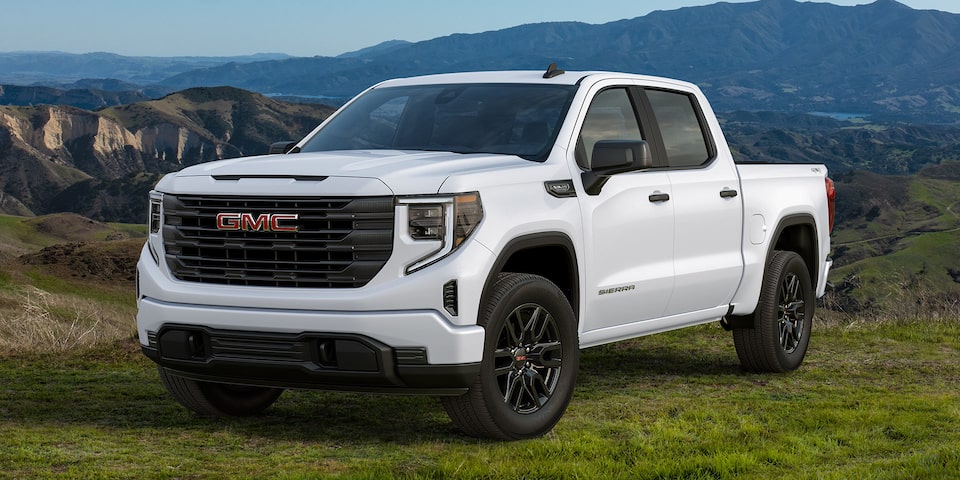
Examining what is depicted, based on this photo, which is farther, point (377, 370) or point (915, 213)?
point (915, 213)

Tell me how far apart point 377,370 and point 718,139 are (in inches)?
144

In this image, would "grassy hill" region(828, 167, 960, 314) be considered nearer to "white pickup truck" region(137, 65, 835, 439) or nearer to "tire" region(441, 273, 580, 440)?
"white pickup truck" region(137, 65, 835, 439)

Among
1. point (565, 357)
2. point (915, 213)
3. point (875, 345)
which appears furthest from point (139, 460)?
point (915, 213)

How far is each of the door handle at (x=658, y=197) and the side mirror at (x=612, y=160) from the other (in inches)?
19.1

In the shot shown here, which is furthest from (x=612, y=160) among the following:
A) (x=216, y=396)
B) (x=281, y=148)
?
(x=216, y=396)

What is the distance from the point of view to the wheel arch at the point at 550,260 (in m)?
5.82

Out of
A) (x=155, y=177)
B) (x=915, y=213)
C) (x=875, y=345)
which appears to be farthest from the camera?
(x=915, y=213)

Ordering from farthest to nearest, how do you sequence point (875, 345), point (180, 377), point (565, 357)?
point (875, 345)
point (180, 377)
point (565, 357)

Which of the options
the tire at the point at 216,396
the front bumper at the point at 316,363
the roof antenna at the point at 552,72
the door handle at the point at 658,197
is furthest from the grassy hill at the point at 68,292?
the door handle at the point at 658,197

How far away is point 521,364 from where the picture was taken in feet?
19.4

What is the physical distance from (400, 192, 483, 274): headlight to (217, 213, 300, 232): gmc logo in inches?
22.5

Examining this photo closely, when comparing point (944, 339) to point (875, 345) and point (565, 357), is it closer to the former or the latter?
point (875, 345)

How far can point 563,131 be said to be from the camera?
21.2ft

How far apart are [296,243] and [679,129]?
3.22m
